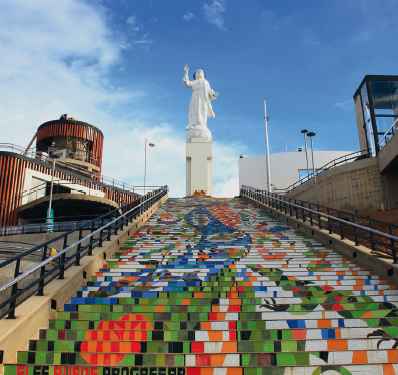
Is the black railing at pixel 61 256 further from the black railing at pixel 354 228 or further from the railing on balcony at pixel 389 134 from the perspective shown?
the railing on balcony at pixel 389 134

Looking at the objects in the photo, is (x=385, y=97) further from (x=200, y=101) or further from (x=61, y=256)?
(x=61, y=256)

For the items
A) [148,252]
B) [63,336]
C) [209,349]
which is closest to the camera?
[209,349]

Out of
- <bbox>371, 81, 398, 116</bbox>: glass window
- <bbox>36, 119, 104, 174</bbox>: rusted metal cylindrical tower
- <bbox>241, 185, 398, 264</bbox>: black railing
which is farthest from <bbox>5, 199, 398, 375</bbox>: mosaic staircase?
<bbox>36, 119, 104, 174</bbox>: rusted metal cylindrical tower

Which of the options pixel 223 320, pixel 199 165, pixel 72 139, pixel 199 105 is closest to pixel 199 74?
pixel 199 105

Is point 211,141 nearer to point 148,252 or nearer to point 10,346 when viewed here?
point 148,252

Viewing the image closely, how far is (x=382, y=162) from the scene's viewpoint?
20422mm

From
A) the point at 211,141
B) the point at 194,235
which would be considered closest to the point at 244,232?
the point at 194,235

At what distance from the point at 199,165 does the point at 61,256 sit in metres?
19.2

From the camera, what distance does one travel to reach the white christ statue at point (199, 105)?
30.6 meters

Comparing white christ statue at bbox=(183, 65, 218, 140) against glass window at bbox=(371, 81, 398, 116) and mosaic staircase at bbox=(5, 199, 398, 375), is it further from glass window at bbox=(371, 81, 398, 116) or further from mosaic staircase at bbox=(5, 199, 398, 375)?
mosaic staircase at bbox=(5, 199, 398, 375)

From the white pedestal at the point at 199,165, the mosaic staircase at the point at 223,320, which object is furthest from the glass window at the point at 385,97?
the mosaic staircase at the point at 223,320

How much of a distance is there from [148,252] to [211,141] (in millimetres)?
20994

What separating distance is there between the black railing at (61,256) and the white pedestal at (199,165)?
20.3 feet

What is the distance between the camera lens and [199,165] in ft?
96.5
